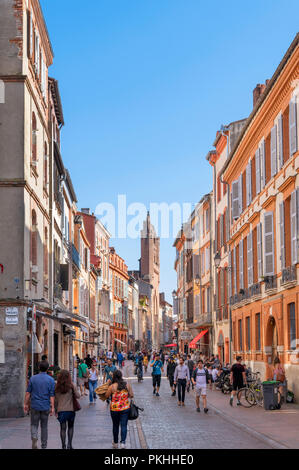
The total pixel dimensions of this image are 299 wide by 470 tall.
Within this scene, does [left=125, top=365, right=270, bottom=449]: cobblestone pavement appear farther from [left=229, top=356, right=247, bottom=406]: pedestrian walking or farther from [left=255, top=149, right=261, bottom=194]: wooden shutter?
[left=255, top=149, right=261, bottom=194]: wooden shutter

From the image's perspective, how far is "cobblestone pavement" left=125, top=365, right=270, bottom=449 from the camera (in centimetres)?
1383

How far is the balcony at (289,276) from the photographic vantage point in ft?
77.9

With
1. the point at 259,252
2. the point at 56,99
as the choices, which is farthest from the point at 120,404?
the point at 56,99

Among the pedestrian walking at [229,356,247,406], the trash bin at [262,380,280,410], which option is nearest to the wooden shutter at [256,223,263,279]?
the pedestrian walking at [229,356,247,406]

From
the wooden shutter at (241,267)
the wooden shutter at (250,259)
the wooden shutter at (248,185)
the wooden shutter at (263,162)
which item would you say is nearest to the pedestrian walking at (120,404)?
the wooden shutter at (263,162)

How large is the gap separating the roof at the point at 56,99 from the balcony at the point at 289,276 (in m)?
12.3

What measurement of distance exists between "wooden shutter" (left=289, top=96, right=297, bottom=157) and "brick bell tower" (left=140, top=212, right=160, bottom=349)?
12817 centimetres

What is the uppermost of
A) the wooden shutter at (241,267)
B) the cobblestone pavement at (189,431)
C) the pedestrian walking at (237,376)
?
the wooden shutter at (241,267)

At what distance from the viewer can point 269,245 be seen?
27547 millimetres

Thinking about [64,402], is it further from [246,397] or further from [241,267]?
[241,267]

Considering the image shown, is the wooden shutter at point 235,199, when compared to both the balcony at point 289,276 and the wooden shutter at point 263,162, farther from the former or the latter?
the balcony at point 289,276

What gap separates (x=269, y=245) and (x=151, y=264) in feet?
420
